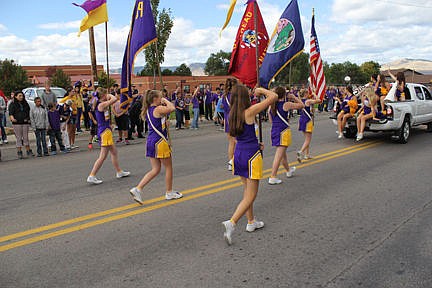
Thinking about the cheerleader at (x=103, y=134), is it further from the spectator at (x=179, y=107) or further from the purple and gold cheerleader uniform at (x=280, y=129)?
the spectator at (x=179, y=107)

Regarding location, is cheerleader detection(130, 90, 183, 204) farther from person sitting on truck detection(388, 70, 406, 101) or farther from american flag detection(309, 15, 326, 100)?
person sitting on truck detection(388, 70, 406, 101)

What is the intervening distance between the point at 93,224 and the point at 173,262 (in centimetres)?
170

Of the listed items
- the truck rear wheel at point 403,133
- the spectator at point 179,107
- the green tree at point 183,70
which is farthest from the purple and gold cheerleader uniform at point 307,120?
the green tree at point 183,70

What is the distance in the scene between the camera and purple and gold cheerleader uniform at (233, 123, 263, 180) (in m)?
4.51

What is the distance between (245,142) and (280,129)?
2.82 m

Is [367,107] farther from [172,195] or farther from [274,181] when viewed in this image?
[172,195]

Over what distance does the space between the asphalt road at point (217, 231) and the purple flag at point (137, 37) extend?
2003 mm

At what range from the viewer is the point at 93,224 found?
17.0 ft

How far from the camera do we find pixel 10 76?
5225cm

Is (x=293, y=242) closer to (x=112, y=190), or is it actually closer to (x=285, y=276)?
(x=285, y=276)

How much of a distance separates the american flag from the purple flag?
4418 mm

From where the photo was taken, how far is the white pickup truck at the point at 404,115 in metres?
11.3

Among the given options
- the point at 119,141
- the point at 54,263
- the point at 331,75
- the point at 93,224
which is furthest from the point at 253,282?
the point at 331,75

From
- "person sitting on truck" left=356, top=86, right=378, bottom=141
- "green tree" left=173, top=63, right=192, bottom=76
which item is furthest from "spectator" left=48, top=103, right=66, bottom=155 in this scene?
"green tree" left=173, top=63, right=192, bottom=76
